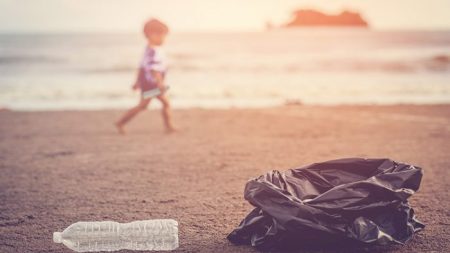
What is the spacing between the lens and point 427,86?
650 inches

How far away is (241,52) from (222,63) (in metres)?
9.25

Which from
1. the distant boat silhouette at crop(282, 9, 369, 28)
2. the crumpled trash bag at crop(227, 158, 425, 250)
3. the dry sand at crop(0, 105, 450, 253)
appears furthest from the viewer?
the distant boat silhouette at crop(282, 9, 369, 28)

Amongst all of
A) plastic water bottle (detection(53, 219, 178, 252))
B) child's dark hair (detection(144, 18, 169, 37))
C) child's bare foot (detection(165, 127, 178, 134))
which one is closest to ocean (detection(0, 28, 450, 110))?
child's bare foot (detection(165, 127, 178, 134))

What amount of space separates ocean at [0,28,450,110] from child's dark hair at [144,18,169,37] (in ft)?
13.4

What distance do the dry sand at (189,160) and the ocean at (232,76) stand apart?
2220 mm

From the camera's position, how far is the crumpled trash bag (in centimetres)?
361

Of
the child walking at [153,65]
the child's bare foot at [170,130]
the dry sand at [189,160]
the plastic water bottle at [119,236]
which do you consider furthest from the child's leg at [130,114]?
the plastic water bottle at [119,236]

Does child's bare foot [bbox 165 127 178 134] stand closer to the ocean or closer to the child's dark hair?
the child's dark hair

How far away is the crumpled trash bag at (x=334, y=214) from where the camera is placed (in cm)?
361

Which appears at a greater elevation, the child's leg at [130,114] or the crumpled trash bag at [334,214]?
the child's leg at [130,114]

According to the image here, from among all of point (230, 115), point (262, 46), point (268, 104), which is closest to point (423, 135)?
point (230, 115)

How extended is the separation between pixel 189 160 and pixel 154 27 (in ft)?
8.11

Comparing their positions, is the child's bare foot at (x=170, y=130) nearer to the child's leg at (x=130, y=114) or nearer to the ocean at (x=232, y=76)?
the child's leg at (x=130, y=114)

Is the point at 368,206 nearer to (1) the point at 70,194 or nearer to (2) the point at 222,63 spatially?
(1) the point at 70,194
